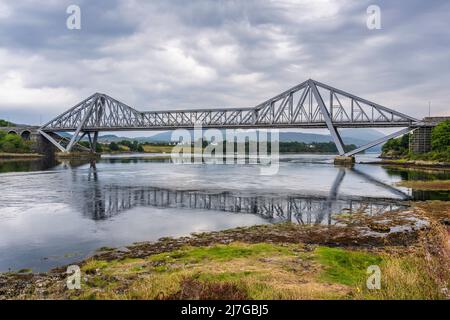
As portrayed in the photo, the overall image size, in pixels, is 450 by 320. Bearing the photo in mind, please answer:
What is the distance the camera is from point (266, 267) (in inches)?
521

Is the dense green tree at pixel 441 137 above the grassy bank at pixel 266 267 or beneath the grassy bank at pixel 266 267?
above

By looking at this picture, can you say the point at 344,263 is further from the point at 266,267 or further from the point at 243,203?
the point at 243,203

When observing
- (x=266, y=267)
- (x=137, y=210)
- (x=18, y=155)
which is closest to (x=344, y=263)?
(x=266, y=267)

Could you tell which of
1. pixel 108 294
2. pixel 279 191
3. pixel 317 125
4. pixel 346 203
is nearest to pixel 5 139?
pixel 317 125

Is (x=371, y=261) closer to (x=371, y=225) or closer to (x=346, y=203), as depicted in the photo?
(x=371, y=225)

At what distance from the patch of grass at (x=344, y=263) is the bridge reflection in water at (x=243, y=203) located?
808 centimetres

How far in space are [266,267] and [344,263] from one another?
10.4ft

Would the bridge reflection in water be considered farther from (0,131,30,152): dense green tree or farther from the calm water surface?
(0,131,30,152): dense green tree

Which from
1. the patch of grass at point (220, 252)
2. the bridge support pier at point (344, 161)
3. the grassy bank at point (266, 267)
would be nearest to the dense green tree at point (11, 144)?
the bridge support pier at point (344, 161)

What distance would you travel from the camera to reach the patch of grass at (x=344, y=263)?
11934mm

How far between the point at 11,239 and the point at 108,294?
11.8m

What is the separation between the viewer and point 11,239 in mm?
18688

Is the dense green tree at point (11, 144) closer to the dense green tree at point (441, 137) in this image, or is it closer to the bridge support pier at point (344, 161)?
the bridge support pier at point (344, 161)

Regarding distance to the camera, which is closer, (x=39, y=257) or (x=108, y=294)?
(x=108, y=294)
